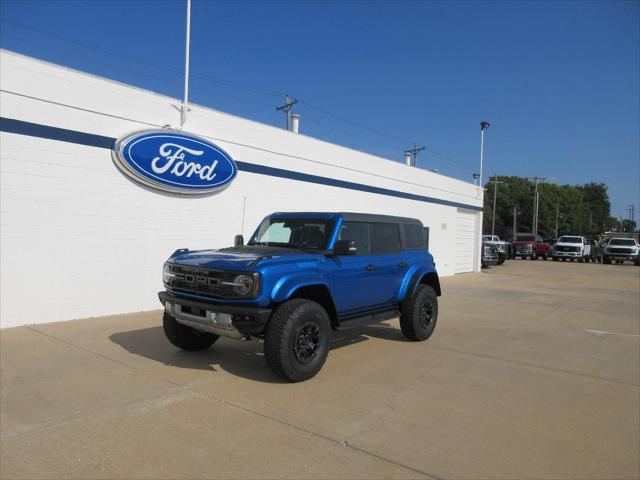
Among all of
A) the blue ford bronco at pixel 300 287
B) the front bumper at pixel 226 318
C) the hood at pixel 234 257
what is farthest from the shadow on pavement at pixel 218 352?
the hood at pixel 234 257

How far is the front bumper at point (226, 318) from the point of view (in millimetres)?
4805

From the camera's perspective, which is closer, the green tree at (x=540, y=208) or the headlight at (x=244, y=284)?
the headlight at (x=244, y=284)

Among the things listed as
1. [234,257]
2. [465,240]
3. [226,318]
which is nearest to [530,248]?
[465,240]

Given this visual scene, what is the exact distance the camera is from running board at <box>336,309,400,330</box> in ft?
19.3

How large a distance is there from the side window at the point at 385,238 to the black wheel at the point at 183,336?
2.49m

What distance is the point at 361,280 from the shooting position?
610cm

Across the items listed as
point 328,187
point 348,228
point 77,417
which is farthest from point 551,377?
point 328,187

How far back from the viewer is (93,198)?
8.52 metres

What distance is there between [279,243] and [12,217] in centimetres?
447

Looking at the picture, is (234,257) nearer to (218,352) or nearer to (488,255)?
(218,352)

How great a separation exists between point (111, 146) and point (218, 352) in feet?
15.3

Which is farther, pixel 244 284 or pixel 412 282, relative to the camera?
pixel 412 282

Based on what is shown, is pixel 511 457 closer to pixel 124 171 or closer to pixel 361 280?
pixel 361 280

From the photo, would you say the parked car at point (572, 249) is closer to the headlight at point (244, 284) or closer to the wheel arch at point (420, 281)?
the wheel arch at point (420, 281)
